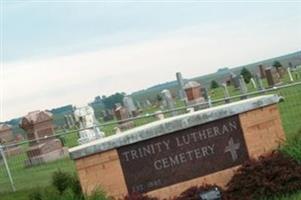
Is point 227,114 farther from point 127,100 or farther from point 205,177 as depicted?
point 127,100

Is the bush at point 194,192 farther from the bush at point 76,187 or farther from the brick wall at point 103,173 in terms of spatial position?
the bush at point 76,187

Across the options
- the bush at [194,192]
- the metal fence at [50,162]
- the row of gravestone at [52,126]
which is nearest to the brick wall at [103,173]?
the bush at [194,192]

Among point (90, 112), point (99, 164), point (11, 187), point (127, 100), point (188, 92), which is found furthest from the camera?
point (127, 100)

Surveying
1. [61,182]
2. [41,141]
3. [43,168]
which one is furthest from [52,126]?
[61,182]

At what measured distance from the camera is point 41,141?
24656 millimetres

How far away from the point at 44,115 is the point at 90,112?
2090 millimetres

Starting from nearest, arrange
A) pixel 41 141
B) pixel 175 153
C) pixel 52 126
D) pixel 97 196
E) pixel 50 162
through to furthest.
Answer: pixel 97 196, pixel 175 153, pixel 50 162, pixel 41 141, pixel 52 126

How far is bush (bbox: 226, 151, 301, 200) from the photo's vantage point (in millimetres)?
8516

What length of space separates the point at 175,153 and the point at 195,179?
1.53 ft

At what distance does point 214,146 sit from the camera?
9.27m

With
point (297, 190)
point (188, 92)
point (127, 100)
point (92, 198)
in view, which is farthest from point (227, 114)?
point (127, 100)

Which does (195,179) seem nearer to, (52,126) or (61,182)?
(61,182)

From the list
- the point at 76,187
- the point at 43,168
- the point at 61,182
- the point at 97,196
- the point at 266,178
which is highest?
the point at 61,182

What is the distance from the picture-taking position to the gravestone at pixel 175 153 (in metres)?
9.03
